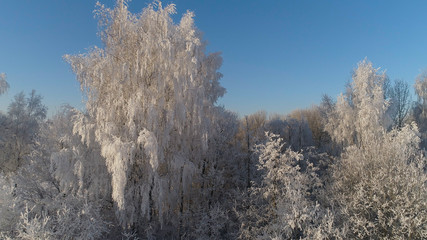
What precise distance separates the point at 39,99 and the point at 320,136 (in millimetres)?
29798

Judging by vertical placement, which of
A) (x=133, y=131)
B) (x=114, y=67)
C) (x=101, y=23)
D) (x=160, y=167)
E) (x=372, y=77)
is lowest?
(x=160, y=167)

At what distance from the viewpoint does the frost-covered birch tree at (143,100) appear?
332 inches

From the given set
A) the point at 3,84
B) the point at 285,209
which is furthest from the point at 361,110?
the point at 3,84

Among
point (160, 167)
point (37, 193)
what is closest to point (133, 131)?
point (160, 167)

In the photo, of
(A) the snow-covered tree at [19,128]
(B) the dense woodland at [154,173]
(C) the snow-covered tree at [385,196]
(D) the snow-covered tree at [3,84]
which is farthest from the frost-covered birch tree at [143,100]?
(D) the snow-covered tree at [3,84]

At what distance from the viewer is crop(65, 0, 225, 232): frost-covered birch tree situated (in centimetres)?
845

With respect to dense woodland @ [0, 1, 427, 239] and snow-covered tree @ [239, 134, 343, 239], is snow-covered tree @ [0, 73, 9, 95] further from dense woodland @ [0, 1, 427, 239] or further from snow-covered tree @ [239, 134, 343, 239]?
snow-covered tree @ [239, 134, 343, 239]

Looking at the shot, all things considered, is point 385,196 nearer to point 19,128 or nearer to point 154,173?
point 154,173

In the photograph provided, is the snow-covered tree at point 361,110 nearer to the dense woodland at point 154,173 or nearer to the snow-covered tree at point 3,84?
the dense woodland at point 154,173

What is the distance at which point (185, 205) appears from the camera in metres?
11.9

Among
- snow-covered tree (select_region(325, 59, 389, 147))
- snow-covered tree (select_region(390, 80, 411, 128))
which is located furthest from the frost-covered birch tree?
snow-covered tree (select_region(390, 80, 411, 128))

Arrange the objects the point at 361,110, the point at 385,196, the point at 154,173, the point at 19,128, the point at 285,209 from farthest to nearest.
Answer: the point at 19,128 < the point at 361,110 < the point at 154,173 < the point at 285,209 < the point at 385,196

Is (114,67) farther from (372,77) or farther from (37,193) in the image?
(372,77)

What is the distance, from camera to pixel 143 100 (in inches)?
348
